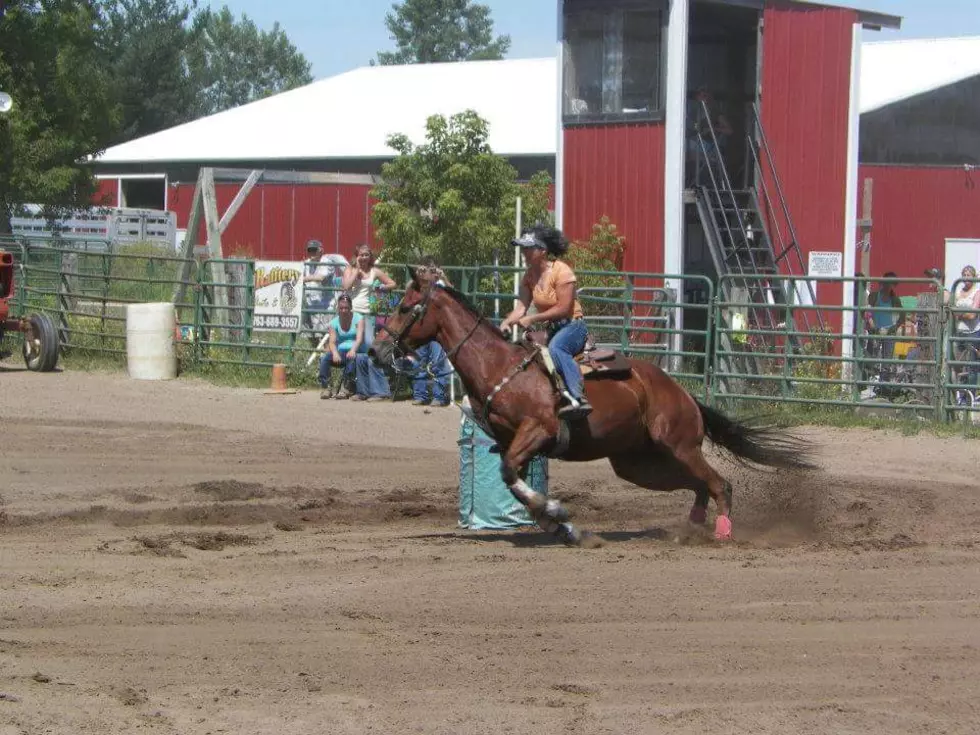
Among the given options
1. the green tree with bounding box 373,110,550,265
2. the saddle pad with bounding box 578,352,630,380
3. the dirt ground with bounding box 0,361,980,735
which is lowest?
the dirt ground with bounding box 0,361,980,735

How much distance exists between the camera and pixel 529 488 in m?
9.82

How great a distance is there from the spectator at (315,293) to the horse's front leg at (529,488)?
35.1 feet

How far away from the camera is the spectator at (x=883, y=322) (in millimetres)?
17039

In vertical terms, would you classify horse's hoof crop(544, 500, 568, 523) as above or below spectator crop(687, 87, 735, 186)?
below

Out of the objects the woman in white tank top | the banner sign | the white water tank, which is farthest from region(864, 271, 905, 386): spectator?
the white water tank

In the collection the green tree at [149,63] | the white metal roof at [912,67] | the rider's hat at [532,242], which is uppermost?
the green tree at [149,63]

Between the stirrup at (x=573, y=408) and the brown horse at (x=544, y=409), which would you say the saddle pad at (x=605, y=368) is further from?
the stirrup at (x=573, y=408)

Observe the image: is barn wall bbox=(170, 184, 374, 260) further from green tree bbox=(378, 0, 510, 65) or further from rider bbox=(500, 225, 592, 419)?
green tree bbox=(378, 0, 510, 65)

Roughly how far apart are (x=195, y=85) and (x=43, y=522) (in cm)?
7570

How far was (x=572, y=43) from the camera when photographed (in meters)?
21.9

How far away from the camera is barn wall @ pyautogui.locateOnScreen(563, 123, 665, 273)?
21.6m

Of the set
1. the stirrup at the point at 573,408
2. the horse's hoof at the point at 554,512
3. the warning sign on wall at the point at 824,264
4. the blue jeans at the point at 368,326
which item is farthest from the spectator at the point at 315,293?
the horse's hoof at the point at 554,512

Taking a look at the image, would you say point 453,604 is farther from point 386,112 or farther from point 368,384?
point 386,112

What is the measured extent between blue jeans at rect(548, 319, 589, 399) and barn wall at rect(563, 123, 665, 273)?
37.8 ft
